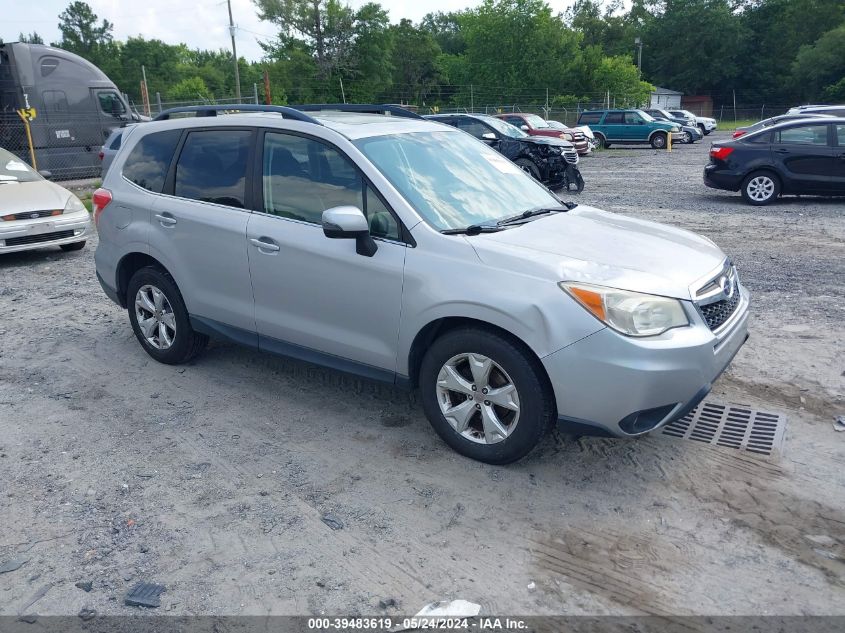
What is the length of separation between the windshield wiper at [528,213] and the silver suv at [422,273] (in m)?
0.02

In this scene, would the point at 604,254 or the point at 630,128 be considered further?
the point at 630,128

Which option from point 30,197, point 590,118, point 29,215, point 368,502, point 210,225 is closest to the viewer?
point 368,502

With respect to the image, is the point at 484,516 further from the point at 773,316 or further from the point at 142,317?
the point at 773,316

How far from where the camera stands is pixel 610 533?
11.4ft

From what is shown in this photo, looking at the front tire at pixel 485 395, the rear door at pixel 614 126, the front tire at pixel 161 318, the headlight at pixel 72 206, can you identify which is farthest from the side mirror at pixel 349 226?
the rear door at pixel 614 126

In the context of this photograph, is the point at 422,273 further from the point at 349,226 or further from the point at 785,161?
the point at 785,161

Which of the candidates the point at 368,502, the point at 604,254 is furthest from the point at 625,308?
the point at 368,502

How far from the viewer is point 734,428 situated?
177 inches

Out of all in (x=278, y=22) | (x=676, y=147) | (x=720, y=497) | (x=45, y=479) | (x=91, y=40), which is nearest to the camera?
(x=720, y=497)

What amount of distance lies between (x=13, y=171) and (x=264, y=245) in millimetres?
7456

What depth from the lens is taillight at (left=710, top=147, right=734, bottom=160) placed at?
13.5 m

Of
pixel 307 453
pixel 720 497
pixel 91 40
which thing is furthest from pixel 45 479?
pixel 91 40

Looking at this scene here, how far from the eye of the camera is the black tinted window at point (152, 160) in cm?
546

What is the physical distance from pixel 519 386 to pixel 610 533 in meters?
0.83
